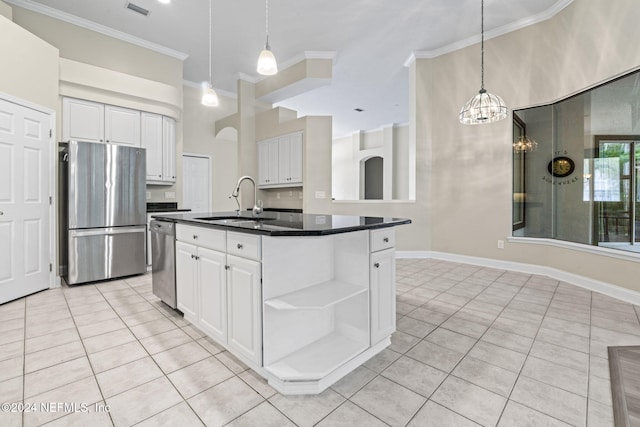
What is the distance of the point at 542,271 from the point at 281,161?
4469 millimetres

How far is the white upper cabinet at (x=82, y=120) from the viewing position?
3797 millimetres

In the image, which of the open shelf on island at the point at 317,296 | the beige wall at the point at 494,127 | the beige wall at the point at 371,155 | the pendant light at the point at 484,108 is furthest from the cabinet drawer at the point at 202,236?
the beige wall at the point at 371,155

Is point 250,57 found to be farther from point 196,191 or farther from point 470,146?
point 470,146

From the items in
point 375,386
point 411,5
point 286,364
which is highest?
point 411,5

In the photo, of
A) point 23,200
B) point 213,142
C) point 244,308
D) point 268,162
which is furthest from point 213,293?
point 213,142

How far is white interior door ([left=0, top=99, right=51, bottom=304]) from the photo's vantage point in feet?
9.69

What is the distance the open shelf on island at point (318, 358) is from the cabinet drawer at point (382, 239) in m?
0.62

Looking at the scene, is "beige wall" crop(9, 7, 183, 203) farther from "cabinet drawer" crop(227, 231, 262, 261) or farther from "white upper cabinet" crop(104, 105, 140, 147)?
"cabinet drawer" crop(227, 231, 262, 261)

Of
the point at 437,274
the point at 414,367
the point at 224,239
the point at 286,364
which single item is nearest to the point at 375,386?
the point at 414,367

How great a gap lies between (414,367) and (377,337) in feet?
0.90

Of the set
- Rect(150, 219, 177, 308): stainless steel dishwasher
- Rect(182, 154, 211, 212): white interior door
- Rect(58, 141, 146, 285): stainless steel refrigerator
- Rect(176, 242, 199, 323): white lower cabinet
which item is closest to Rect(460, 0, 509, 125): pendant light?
Rect(176, 242, 199, 323): white lower cabinet

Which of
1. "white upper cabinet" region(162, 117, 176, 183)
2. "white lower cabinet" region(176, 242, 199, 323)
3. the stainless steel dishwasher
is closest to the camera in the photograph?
"white lower cabinet" region(176, 242, 199, 323)

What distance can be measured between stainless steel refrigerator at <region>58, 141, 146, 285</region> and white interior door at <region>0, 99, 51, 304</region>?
22 centimetres

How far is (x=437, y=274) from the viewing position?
408cm
